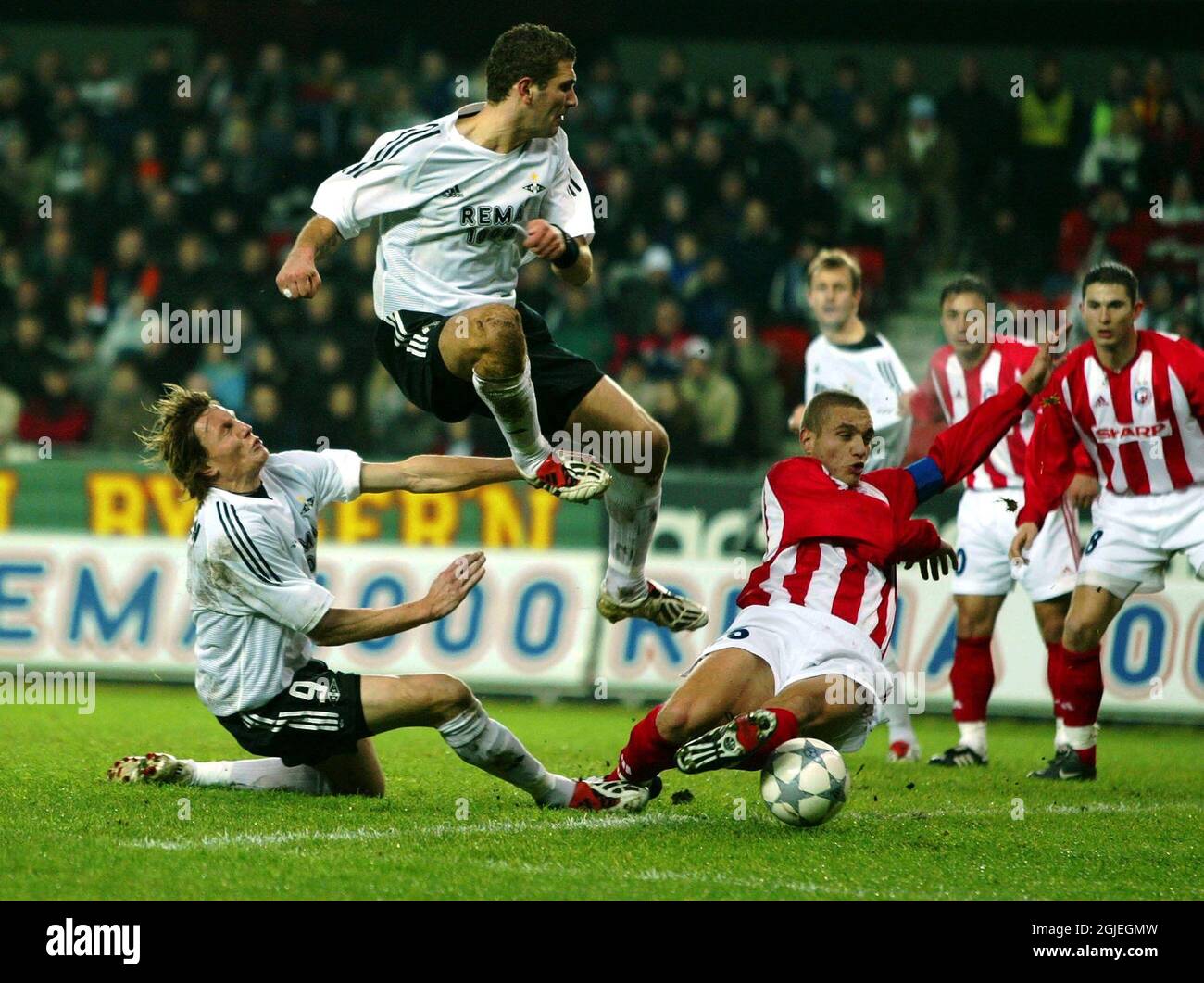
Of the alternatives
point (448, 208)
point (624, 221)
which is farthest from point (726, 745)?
point (624, 221)

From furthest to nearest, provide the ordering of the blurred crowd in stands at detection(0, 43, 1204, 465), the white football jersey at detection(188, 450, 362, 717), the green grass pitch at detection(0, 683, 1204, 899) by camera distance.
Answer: the blurred crowd in stands at detection(0, 43, 1204, 465), the white football jersey at detection(188, 450, 362, 717), the green grass pitch at detection(0, 683, 1204, 899)

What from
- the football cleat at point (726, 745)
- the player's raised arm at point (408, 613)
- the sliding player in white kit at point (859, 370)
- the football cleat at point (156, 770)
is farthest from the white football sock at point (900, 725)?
the football cleat at point (156, 770)

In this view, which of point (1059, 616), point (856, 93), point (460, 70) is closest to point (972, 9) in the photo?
point (856, 93)

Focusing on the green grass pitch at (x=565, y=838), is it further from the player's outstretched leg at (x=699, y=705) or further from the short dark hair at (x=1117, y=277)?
the short dark hair at (x=1117, y=277)

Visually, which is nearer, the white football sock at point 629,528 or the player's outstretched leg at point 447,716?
the player's outstretched leg at point 447,716

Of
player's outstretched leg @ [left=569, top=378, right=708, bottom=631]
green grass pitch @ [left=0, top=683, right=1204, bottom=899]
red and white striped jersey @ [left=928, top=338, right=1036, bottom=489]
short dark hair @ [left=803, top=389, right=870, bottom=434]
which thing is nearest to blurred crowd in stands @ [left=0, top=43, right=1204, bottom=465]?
red and white striped jersey @ [left=928, top=338, right=1036, bottom=489]

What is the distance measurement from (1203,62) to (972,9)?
230 centimetres

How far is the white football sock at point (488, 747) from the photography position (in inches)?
226

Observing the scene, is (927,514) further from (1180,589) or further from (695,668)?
(695,668)

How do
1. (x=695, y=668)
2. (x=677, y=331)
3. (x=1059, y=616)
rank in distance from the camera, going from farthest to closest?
(x=677, y=331), (x=1059, y=616), (x=695, y=668)

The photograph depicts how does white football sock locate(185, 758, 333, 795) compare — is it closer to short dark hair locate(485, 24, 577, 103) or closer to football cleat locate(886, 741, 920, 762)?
short dark hair locate(485, 24, 577, 103)

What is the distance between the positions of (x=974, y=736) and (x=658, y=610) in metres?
2.38

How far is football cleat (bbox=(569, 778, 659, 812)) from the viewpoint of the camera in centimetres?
602

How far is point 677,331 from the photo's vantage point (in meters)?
13.4
